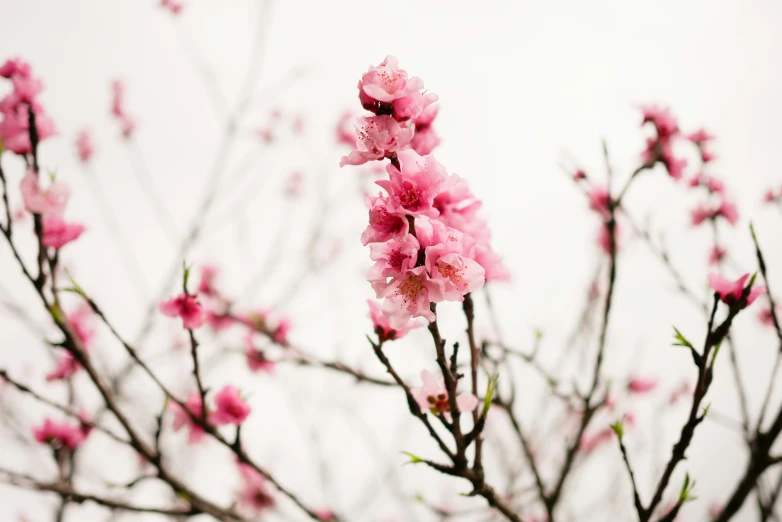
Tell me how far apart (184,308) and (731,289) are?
71.7 inches

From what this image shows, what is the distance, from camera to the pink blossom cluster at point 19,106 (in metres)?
1.75

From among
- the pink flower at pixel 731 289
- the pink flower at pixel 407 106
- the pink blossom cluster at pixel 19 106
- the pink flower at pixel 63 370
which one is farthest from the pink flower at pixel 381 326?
the pink flower at pixel 63 370

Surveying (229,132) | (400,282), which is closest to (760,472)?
(400,282)

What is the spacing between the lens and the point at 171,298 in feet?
5.98

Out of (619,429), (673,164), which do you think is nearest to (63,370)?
(619,429)

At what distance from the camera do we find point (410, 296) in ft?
3.57

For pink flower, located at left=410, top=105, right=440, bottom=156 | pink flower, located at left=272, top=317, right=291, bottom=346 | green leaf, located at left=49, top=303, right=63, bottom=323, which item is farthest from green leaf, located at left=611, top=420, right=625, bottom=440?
pink flower, located at left=272, top=317, right=291, bottom=346

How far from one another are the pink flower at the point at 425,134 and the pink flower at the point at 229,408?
1.22m

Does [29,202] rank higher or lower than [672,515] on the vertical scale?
higher

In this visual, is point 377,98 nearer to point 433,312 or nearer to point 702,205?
point 433,312

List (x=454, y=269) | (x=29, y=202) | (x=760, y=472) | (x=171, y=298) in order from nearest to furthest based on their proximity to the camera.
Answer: (x=454, y=269) → (x=760, y=472) → (x=29, y=202) → (x=171, y=298)

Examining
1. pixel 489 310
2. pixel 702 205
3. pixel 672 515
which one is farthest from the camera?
pixel 702 205

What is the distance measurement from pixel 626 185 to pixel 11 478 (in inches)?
109

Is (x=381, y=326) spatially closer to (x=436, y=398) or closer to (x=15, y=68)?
(x=436, y=398)
